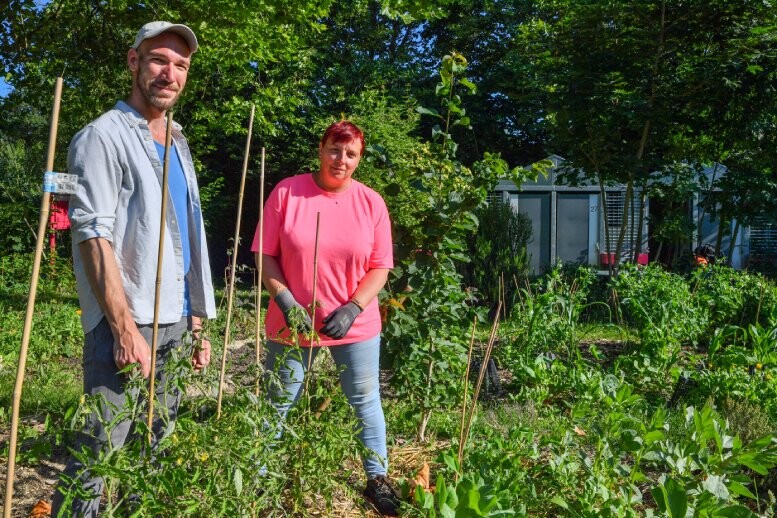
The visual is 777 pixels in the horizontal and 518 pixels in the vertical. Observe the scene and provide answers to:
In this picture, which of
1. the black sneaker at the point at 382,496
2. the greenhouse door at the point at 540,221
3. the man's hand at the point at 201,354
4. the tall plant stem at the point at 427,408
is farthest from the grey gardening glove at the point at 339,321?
the greenhouse door at the point at 540,221

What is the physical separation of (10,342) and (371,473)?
4.35m

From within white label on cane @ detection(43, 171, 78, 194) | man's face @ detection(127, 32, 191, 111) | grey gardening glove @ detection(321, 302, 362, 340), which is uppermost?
man's face @ detection(127, 32, 191, 111)

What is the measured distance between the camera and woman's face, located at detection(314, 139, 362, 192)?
2871 millimetres

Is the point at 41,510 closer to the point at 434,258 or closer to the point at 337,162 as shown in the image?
the point at 337,162

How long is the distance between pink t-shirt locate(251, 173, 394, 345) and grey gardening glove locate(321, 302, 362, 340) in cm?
9

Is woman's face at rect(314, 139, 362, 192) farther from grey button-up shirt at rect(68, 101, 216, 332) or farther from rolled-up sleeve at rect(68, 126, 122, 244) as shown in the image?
rolled-up sleeve at rect(68, 126, 122, 244)

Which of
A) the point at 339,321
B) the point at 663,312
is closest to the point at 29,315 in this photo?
the point at 339,321

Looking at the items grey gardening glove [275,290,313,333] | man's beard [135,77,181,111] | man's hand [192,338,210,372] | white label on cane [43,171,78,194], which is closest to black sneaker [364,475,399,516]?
grey gardening glove [275,290,313,333]

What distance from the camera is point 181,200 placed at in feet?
7.62

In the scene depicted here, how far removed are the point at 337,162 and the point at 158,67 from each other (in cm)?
88

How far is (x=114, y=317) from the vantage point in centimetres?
200

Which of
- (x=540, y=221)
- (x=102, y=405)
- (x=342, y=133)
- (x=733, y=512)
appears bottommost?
(x=733, y=512)

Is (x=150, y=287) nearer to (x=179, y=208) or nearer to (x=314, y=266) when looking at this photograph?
(x=179, y=208)

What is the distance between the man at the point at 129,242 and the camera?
2002 mm
